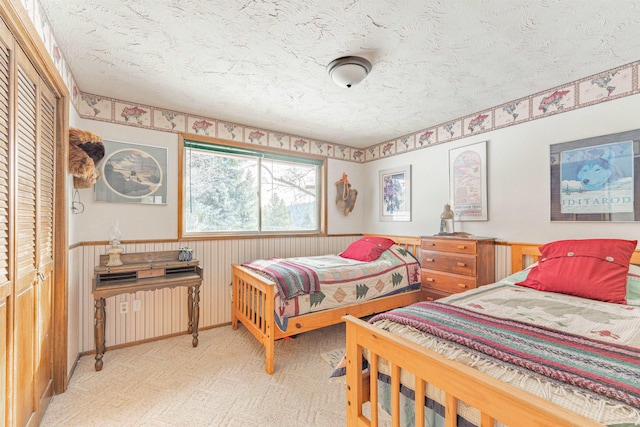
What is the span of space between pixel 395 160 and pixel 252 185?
6.64 ft

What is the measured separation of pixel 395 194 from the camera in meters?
4.14

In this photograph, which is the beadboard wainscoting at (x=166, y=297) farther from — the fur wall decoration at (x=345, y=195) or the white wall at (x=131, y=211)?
the fur wall decoration at (x=345, y=195)

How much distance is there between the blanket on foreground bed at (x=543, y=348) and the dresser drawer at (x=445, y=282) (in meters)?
1.42

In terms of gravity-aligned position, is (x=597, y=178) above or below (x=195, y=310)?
above

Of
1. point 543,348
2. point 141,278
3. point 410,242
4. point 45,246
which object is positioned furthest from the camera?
point 410,242

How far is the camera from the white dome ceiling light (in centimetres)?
208

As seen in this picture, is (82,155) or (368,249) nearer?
(82,155)

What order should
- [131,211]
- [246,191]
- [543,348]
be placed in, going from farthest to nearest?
1. [246,191]
2. [131,211]
3. [543,348]

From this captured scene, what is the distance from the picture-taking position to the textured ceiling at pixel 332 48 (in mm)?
1628

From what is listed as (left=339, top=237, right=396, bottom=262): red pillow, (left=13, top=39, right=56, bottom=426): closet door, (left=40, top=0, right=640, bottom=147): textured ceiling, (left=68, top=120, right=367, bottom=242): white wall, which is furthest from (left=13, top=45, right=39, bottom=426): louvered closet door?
(left=339, top=237, right=396, bottom=262): red pillow

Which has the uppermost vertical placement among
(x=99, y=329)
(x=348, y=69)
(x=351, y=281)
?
(x=348, y=69)

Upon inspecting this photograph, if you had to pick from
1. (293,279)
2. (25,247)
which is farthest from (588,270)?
(25,247)

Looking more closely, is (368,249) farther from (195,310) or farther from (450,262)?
(195,310)

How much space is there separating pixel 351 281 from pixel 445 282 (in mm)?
973
